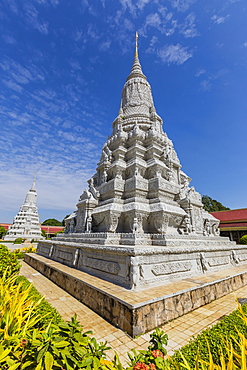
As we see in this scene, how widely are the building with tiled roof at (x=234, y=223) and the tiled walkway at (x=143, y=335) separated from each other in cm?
2071

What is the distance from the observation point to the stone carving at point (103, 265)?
6568mm

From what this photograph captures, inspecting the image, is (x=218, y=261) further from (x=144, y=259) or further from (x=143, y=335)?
(x=143, y=335)

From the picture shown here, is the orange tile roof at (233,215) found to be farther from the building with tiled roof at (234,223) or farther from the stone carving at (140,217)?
the stone carving at (140,217)

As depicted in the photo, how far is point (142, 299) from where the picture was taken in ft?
15.6

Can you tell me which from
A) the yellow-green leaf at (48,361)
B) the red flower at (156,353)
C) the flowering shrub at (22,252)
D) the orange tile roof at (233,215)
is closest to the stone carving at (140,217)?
the red flower at (156,353)

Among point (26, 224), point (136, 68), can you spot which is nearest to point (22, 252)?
point (26, 224)

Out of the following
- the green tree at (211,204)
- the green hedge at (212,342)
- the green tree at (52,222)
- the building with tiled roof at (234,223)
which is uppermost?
the green tree at (211,204)

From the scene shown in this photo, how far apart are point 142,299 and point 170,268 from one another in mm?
2616

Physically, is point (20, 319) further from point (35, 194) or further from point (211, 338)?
point (35, 194)

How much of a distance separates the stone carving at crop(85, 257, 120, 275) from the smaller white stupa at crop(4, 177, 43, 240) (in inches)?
1371

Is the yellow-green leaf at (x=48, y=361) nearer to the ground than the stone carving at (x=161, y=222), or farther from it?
nearer to the ground

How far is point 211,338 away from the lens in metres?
3.48

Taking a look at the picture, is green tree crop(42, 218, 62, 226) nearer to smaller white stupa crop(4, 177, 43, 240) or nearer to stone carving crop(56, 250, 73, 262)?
smaller white stupa crop(4, 177, 43, 240)

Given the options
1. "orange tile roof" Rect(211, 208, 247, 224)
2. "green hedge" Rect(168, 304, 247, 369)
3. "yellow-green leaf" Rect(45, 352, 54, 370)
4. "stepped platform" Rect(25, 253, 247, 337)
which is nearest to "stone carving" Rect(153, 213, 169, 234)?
"stepped platform" Rect(25, 253, 247, 337)
